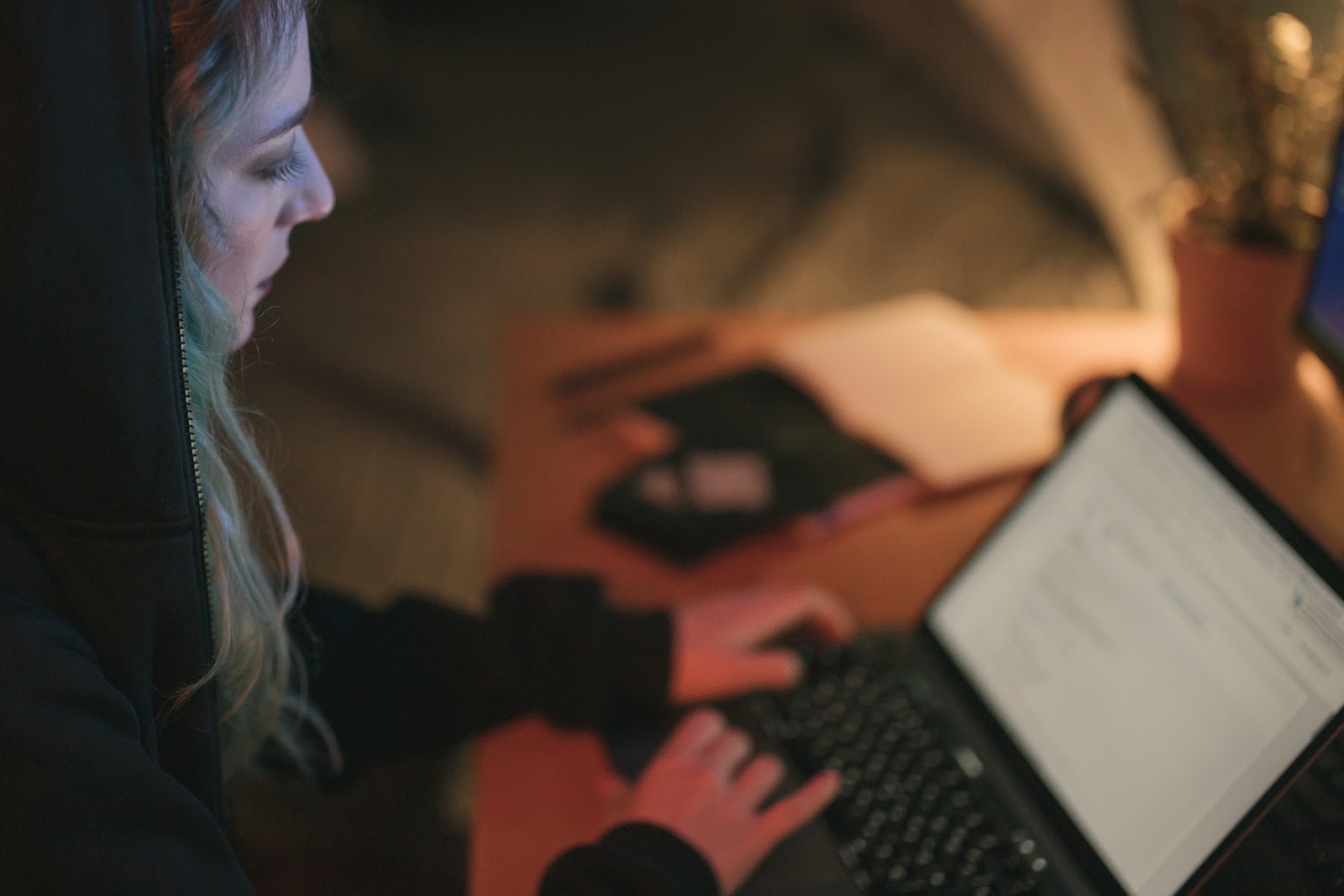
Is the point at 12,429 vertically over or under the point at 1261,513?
under

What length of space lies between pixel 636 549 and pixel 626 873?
412 mm

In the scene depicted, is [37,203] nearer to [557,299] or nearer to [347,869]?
[347,869]

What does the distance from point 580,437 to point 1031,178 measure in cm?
234

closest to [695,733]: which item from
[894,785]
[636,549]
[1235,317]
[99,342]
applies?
[894,785]

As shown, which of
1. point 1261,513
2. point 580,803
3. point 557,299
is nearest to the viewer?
point 1261,513

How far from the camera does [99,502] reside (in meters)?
0.67

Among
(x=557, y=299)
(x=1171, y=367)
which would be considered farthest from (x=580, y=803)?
(x=557, y=299)

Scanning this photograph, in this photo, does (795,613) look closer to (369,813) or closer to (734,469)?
(734,469)

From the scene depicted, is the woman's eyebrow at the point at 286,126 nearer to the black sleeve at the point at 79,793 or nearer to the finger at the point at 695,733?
the black sleeve at the point at 79,793

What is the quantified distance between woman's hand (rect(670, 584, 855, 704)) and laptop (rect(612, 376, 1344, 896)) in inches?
0.9

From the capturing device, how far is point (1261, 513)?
0.73m

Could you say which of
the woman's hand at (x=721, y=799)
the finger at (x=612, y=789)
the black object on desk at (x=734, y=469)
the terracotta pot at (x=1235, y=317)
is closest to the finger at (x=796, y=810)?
the woman's hand at (x=721, y=799)

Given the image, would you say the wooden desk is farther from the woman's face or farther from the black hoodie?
the woman's face

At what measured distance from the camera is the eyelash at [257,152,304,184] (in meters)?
0.76
